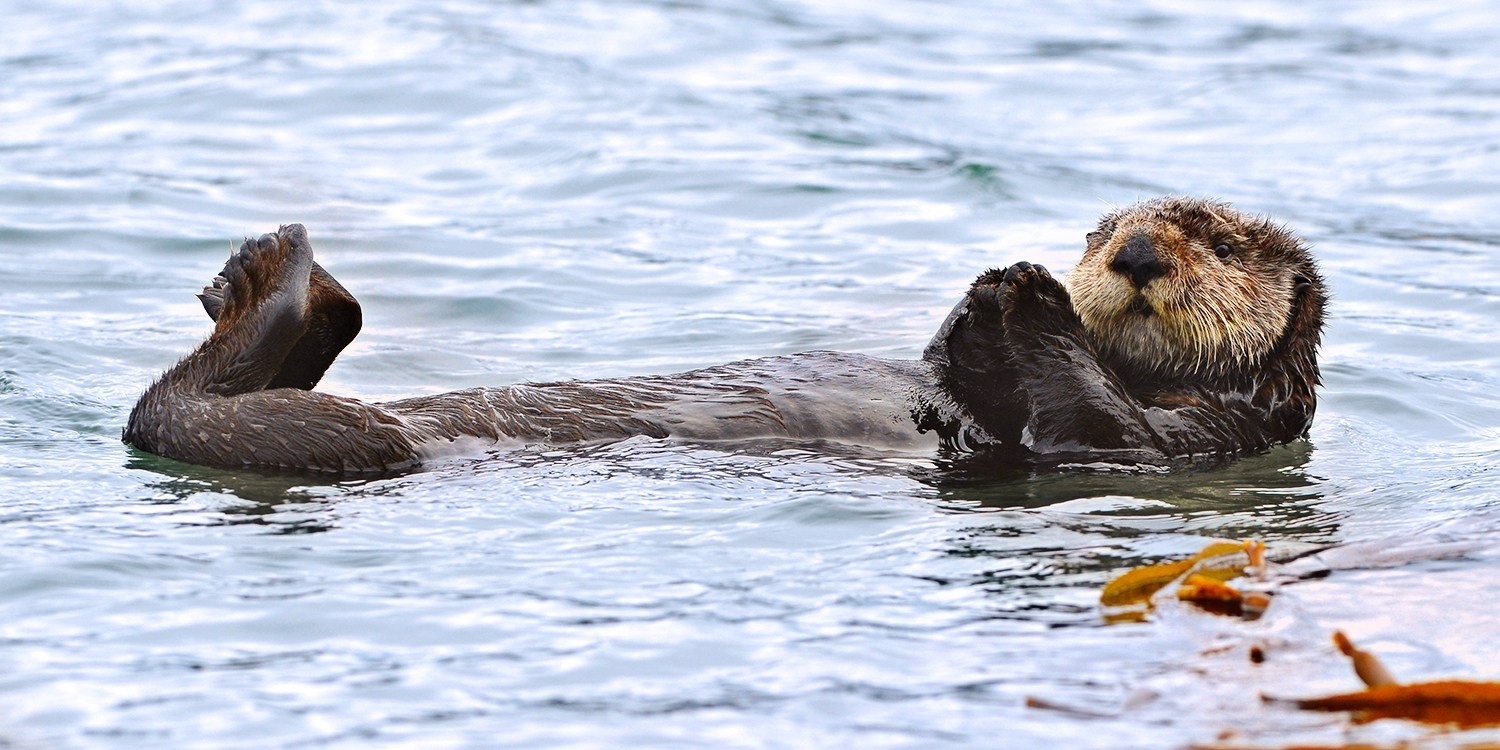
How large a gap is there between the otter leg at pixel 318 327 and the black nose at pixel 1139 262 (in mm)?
2375

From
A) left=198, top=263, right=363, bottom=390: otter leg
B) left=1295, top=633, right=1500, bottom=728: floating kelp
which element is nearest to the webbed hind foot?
left=198, top=263, right=363, bottom=390: otter leg

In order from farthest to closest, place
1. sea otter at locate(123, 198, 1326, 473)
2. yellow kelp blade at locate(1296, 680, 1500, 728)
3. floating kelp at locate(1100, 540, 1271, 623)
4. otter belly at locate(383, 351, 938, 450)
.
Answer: otter belly at locate(383, 351, 938, 450), sea otter at locate(123, 198, 1326, 473), floating kelp at locate(1100, 540, 1271, 623), yellow kelp blade at locate(1296, 680, 1500, 728)

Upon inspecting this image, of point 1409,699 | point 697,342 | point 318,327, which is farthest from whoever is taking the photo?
point 697,342

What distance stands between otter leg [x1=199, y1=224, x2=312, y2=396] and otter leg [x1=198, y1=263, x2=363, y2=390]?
0.59ft

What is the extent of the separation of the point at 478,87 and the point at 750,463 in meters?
8.59

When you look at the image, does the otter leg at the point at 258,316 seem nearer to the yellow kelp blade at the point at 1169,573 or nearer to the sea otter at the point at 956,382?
the sea otter at the point at 956,382

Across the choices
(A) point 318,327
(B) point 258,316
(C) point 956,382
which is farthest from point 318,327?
(C) point 956,382

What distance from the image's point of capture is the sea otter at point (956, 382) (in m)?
4.73

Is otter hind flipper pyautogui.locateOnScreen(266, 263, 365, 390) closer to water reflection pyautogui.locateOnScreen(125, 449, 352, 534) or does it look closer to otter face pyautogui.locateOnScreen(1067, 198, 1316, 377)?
water reflection pyautogui.locateOnScreen(125, 449, 352, 534)

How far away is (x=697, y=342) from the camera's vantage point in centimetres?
757

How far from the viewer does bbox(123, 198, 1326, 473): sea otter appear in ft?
15.5

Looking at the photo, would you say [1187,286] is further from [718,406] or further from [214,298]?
[214,298]

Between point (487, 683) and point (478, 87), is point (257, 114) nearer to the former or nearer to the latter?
point (478, 87)

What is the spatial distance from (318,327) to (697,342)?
8.92ft
